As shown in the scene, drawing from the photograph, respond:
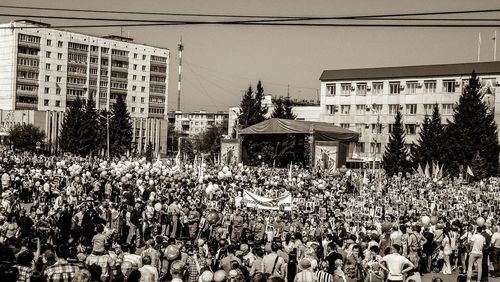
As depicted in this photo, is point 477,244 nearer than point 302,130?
Yes

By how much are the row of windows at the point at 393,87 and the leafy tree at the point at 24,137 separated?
40795 mm

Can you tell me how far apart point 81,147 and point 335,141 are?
1528 inches

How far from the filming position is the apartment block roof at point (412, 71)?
70375mm

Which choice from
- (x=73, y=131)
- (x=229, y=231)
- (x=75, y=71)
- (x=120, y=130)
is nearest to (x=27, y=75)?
(x=75, y=71)

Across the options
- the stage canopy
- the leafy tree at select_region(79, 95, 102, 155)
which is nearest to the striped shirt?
the stage canopy

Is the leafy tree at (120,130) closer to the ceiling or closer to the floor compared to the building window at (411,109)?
closer to the floor

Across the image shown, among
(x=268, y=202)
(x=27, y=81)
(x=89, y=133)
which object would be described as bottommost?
(x=268, y=202)

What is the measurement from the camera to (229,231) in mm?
20406

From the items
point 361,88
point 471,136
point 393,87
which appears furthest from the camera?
point 361,88

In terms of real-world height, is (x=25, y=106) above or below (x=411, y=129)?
above

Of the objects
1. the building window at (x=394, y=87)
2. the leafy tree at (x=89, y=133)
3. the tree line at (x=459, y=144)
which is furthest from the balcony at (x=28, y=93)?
the tree line at (x=459, y=144)

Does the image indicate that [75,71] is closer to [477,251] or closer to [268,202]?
[268,202]

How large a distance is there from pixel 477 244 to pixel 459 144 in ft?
152

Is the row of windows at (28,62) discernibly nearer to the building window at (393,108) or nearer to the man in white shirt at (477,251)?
the building window at (393,108)
